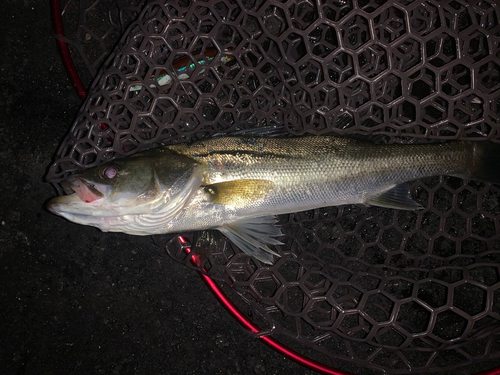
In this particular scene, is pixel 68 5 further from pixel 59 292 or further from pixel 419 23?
pixel 419 23

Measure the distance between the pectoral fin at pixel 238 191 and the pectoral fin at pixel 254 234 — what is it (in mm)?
190

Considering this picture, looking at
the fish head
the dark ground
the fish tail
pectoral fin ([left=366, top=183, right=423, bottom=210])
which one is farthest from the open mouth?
the fish tail

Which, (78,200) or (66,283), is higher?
(78,200)

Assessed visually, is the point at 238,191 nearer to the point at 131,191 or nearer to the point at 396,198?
the point at 131,191

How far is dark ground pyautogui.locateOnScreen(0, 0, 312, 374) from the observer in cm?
293

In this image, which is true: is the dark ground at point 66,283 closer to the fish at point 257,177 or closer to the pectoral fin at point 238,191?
the fish at point 257,177

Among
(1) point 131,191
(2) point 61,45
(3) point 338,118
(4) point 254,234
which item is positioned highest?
(2) point 61,45

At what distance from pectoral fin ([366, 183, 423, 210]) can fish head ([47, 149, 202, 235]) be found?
4.44 feet

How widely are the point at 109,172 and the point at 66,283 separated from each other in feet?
5.13

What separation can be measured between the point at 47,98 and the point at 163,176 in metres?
1.72

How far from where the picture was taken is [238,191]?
219cm

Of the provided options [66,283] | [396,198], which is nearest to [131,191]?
[66,283]

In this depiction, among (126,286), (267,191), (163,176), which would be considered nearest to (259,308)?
(267,191)

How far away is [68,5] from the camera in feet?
9.73
